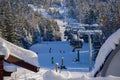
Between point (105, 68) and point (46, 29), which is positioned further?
point (46, 29)

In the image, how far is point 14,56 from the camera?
760 cm

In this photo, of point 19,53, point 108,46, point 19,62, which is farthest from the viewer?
point 108,46

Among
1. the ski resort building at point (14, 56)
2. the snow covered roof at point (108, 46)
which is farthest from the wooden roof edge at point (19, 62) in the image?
the snow covered roof at point (108, 46)

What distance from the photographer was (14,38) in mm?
60406

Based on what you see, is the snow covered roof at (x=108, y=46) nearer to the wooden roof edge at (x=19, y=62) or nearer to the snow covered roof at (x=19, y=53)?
the wooden roof edge at (x=19, y=62)

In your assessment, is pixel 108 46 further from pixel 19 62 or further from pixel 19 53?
pixel 19 53

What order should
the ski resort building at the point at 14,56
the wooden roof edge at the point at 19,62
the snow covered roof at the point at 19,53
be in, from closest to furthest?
the ski resort building at the point at 14,56 → the snow covered roof at the point at 19,53 → the wooden roof edge at the point at 19,62

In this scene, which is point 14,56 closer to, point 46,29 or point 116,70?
point 116,70

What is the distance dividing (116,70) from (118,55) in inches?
13.7

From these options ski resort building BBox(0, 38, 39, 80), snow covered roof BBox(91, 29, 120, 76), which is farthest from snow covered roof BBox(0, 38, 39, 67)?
snow covered roof BBox(91, 29, 120, 76)

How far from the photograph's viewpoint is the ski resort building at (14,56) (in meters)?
7.10

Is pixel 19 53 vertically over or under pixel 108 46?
over

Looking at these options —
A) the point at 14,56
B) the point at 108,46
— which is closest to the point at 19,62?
the point at 14,56

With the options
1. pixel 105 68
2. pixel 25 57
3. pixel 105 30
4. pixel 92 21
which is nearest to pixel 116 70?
pixel 105 68
